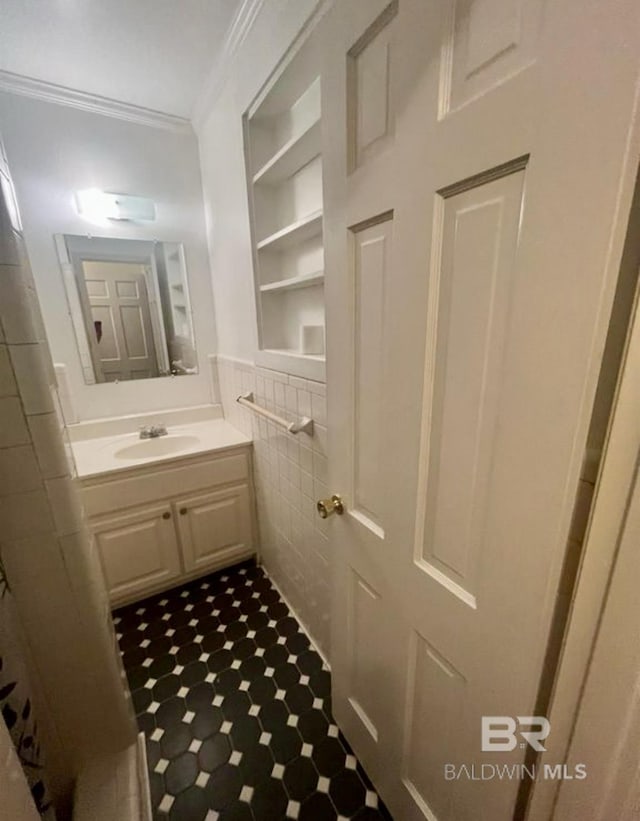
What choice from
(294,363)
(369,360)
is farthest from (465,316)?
(294,363)

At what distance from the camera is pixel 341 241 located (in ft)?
2.41

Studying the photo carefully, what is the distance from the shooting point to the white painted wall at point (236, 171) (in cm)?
104

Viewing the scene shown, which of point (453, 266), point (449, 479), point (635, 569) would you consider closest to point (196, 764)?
point (449, 479)

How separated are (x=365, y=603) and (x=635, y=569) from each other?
2.15ft

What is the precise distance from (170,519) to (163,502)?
0.10 meters

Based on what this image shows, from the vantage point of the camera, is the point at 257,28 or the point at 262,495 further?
the point at 262,495

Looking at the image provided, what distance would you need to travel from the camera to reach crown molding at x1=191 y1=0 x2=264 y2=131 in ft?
3.58

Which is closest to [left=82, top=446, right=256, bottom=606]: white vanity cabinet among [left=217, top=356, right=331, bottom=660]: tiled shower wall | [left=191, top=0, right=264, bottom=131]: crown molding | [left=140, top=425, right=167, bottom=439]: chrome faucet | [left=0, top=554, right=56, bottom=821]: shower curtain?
[left=217, top=356, right=331, bottom=660]: tiled shower wall

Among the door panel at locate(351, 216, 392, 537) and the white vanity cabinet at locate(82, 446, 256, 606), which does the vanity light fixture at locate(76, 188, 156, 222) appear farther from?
the door panel at locate(351, 216, 392, 537)

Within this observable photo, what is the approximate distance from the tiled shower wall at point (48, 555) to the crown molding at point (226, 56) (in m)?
0.95

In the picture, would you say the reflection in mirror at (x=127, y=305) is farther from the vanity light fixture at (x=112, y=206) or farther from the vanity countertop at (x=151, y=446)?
the vanity countertop at (x=151, y=446)

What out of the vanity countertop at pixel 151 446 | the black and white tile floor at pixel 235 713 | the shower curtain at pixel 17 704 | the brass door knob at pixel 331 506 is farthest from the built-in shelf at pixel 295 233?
the black and white tile floor at pixel 235 713

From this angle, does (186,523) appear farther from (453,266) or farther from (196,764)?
(453,266)

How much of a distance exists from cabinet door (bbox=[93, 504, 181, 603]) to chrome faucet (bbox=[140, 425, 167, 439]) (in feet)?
1.43
